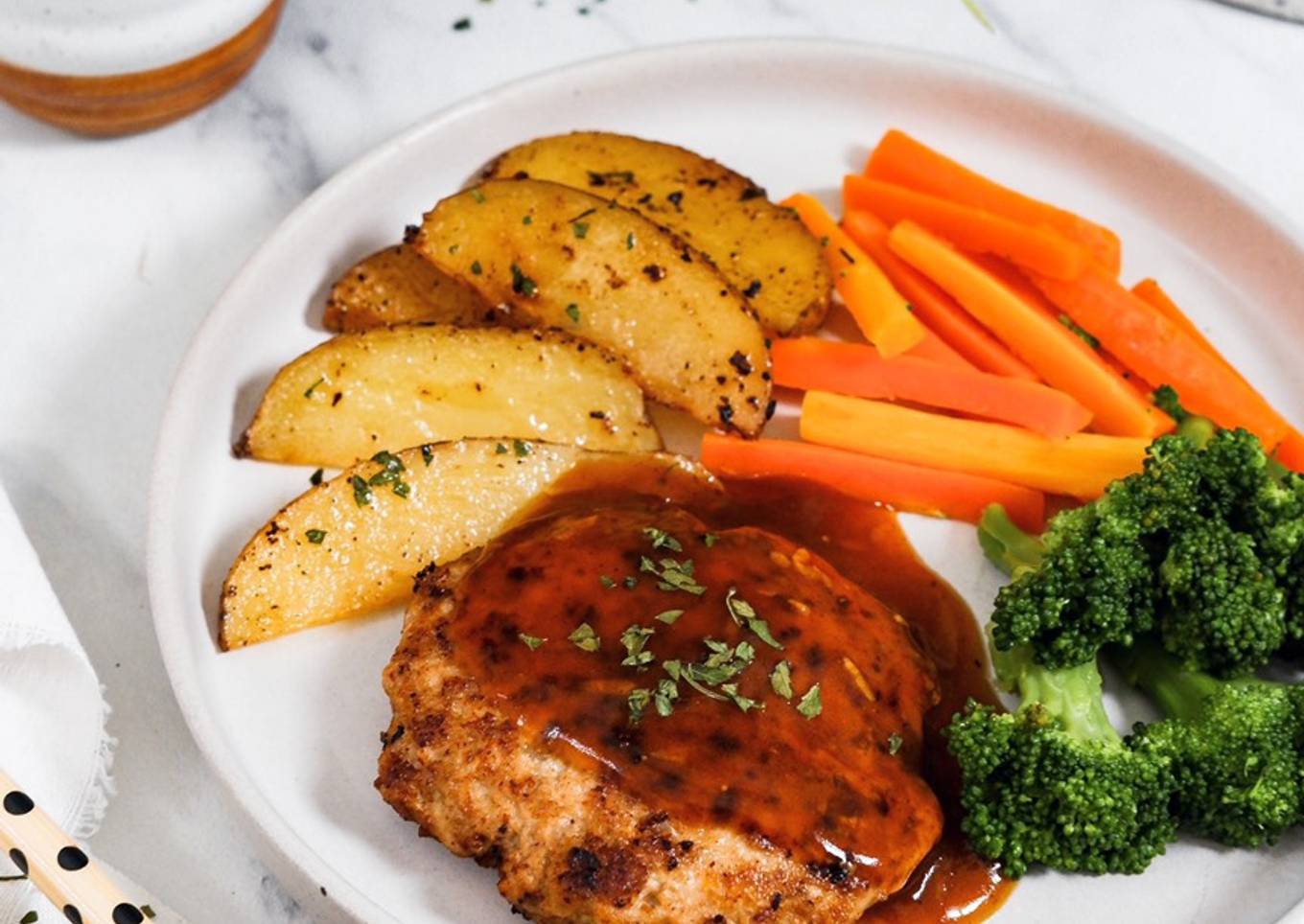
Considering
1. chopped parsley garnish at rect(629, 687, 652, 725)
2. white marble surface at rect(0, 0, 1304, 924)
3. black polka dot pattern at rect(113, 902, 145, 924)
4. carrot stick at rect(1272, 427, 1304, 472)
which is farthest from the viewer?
carrot stick at rect(1272, 427, 1304, 472)

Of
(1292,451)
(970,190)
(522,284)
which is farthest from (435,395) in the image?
(1292,451)

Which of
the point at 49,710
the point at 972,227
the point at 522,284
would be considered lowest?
the point at 49,710

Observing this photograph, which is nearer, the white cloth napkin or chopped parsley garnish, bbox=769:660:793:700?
chopped parsley garnish, bbox=769:660:793:700

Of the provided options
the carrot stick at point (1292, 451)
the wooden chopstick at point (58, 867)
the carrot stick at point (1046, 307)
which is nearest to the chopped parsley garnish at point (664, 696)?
the wooden chopstick at point (58, 867)

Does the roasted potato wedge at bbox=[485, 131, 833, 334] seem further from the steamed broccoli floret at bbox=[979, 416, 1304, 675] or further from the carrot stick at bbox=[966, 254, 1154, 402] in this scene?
the steamed broccoli floret at bbox=[979, 416, 1304, 675]

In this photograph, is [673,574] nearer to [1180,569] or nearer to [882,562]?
[882,562]

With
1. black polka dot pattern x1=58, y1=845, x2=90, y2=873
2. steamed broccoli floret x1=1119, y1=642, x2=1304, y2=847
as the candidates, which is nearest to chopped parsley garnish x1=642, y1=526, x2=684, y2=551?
steamed broccoli floret x1=1119, y1=642, x2=1304, y2=847

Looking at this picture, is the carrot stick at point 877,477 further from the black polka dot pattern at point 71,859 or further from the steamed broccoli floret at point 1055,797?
the black polka dot pattern at point 71,859

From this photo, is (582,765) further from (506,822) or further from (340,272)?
(340,272)
